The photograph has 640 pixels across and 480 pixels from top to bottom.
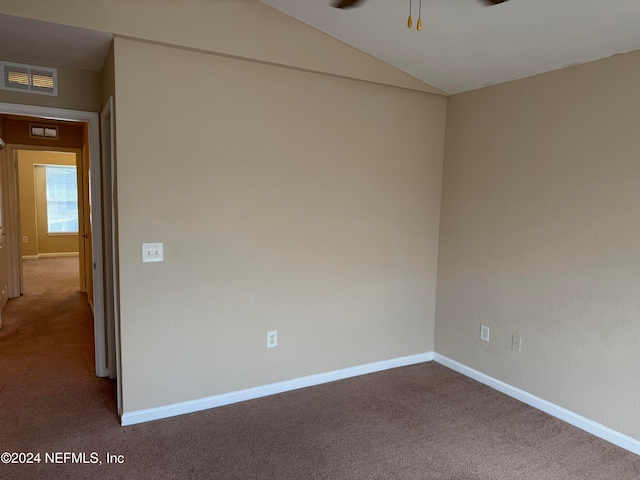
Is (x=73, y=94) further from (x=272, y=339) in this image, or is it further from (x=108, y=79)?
(x=272, y=339)

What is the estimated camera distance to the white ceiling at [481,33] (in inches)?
86.7

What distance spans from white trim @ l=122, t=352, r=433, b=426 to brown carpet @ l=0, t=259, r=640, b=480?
0.22 ft

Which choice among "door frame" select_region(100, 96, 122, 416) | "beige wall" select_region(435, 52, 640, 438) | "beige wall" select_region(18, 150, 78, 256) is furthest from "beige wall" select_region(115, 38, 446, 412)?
"beige wall" select_region(18, 150, 78, 256)

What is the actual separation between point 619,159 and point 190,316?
9.33 feet

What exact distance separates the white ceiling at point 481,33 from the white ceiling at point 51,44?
3.63 feet

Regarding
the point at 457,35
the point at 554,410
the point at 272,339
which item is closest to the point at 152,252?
the point at 272,339

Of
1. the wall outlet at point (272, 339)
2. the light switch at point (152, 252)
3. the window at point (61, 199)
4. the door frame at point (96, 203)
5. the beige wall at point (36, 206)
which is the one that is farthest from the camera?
the window at point (61, 199)

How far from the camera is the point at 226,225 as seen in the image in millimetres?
2844

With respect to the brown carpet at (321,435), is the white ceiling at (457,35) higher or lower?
higher

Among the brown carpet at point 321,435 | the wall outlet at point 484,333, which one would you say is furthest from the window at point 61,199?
the wall outlet at point 484,333

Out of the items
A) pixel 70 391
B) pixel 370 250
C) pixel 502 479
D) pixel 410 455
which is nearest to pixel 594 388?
pixel 502 479

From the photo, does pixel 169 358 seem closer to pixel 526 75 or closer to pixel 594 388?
pixel 594 388

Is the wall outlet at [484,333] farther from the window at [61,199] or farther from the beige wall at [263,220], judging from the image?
the window at [61,199]

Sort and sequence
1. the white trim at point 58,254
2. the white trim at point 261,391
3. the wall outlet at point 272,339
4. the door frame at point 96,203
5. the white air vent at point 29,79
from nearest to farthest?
the white trim at point 261,391 → the white air vent at point 29,79 → the door frame at point 96,203 → the wall outlet at point 272,339 → the white trim at point 58,254
